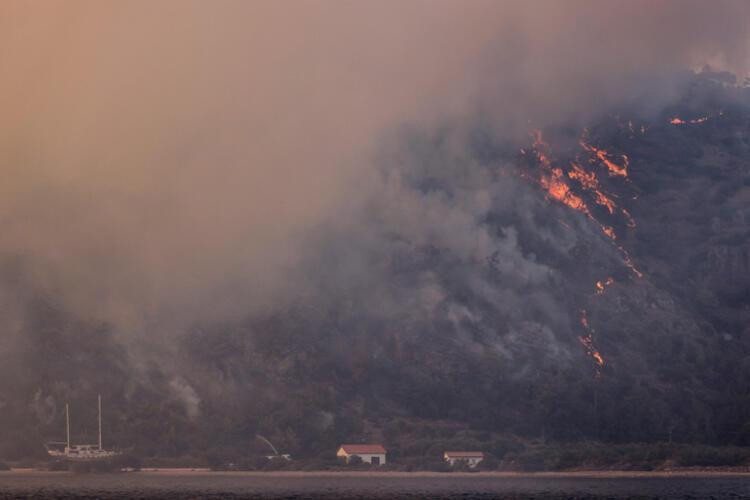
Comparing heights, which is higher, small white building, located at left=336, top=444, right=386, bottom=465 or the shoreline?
small white building, located at left=336, top=444, right=386, bottom=465

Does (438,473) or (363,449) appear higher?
(363,449)

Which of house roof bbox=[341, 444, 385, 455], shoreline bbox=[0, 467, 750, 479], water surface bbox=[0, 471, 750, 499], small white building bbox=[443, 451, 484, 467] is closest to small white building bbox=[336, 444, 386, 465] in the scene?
house roof bbox=[341, 444, 385, 455]

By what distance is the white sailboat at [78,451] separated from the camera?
195 meters

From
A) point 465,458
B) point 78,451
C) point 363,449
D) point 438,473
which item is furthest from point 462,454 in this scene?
point 78,451

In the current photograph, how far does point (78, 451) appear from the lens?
196375 mm

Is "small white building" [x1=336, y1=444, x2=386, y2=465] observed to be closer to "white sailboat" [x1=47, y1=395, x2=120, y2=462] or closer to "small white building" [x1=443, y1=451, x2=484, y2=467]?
"small white building" [x1=443, y1=451, x2=484, y2=467]

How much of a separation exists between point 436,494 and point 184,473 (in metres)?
54.0

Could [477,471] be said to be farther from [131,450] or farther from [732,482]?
[131,450]

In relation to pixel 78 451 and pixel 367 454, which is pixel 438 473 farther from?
pixel 78 451

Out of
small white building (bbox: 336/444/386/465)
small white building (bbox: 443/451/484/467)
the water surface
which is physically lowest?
the water surface

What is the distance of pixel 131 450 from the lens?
650ft

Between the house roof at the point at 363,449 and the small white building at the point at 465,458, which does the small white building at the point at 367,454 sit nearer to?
the house roof at the point at 363,449

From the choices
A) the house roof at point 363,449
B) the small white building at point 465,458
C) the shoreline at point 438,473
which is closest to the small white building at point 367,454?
the house roof at point 363,449

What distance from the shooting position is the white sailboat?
640 feet
